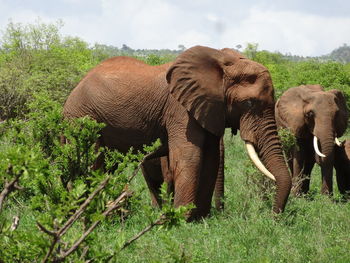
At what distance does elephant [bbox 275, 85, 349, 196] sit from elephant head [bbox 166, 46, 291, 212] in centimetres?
344

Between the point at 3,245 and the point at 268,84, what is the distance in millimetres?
4716

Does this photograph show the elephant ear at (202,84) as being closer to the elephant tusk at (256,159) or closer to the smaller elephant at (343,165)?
the elephant tusk at (256,159)

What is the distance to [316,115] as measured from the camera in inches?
451

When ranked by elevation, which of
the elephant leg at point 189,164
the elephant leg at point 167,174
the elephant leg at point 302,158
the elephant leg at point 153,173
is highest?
the elephant leg at point 189,164

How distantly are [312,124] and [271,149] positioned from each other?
451cm

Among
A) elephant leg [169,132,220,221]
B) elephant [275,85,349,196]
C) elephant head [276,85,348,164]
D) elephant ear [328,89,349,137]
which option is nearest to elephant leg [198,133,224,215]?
elephant leg [169,132,220,221]

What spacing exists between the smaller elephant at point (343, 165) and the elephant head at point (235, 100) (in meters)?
3.91

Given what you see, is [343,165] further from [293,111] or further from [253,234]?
[253,234]

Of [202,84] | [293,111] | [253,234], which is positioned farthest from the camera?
[293,111]

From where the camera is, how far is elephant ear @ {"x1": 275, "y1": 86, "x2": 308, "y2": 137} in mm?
11812

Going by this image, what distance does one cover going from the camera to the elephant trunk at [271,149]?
7.30m

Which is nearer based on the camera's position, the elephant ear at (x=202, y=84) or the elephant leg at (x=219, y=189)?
the elephant ear at (x=202, y=84)

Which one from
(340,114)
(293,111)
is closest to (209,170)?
(293,111)

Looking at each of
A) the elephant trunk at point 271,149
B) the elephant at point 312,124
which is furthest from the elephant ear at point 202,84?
the elephant at point 312,124
